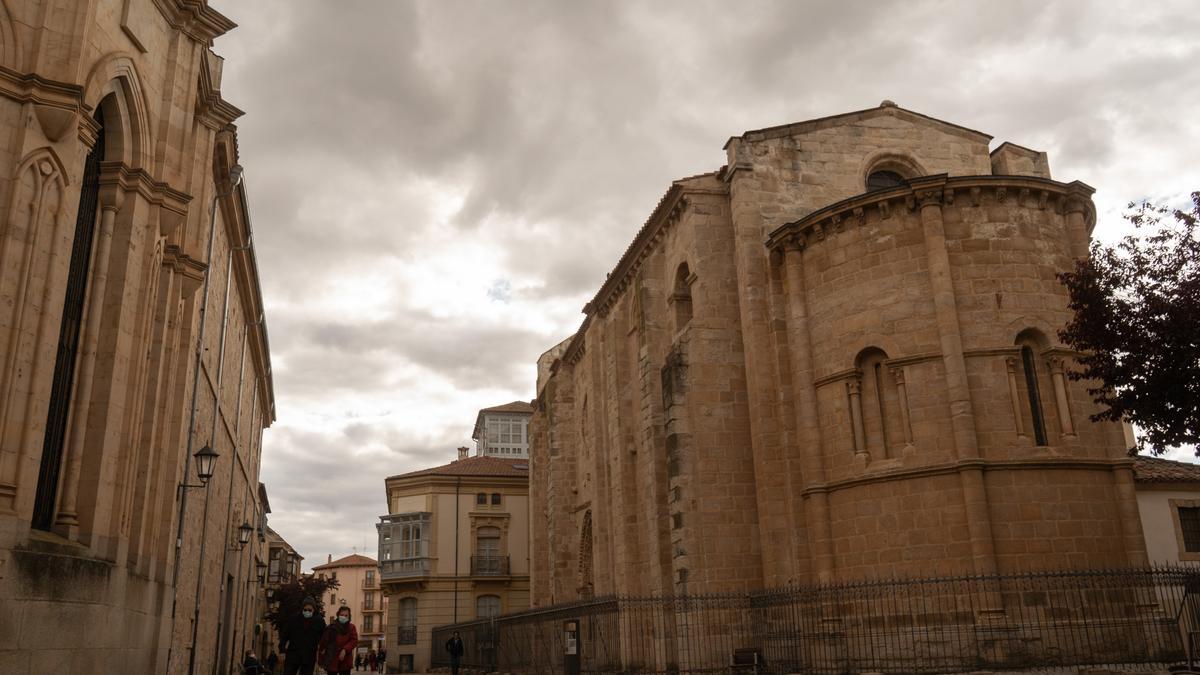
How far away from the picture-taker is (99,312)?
9.66 m

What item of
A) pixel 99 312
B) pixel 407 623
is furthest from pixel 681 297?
pixel 407 623

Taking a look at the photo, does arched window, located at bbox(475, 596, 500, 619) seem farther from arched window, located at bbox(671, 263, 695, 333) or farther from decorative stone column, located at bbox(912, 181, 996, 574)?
decorative stone column, located at bbox(912, 181, 996, 574)

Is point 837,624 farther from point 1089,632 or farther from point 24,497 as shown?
point 24,497

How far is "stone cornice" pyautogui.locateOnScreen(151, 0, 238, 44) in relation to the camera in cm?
1105

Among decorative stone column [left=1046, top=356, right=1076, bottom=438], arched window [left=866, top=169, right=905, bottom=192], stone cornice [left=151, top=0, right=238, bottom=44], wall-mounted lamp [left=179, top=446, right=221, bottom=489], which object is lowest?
wall-mounted lamp [left=179, top=446, right=221, bottom=489]

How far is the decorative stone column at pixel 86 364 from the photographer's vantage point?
9.04 meters

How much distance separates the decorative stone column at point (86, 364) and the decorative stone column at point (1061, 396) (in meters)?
15.4

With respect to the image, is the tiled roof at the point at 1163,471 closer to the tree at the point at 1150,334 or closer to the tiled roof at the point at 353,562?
the tree at the point at 1150,334

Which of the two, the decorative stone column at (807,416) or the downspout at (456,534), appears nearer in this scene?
the decorative stone column at (807,416)

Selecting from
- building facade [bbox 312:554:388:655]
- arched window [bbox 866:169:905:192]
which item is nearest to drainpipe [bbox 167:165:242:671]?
arched window [bbox 866:169:905:192]

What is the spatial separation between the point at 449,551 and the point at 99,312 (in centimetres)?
3777

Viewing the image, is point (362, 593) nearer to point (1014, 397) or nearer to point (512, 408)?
point (512, 408)

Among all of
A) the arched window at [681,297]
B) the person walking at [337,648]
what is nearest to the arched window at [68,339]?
the person walking at [337,648]

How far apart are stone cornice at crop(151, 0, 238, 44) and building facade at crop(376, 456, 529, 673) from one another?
3653 cm
